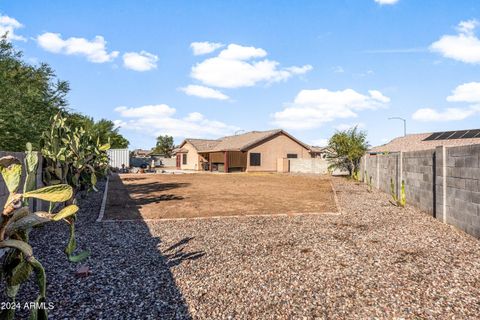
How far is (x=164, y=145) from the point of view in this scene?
93062mm

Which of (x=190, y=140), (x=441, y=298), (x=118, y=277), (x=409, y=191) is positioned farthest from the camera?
(x=190, y=140)

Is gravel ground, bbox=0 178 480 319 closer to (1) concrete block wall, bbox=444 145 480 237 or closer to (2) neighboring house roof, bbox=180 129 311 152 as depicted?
(1) concrete block wall, bbox=444 145 480 237

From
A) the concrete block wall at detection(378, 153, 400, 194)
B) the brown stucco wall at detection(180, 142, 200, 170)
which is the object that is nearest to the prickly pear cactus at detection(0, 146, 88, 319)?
the concrete block wall at detection(378, 153, 400, 194)

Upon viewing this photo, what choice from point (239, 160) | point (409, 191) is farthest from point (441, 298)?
point (239, 160)

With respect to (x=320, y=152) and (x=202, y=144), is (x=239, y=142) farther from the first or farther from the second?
(x=320, y=152)

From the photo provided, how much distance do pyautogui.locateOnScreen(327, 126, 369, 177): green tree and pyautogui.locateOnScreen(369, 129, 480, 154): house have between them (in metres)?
5.32

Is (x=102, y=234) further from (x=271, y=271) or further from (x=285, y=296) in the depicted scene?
(x=285, y=296)

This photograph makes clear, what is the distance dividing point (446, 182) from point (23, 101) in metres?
16.1

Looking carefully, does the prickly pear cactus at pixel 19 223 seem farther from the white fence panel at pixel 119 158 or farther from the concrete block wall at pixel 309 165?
the white fence panel at pixel 119 158

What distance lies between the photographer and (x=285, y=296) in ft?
15.1

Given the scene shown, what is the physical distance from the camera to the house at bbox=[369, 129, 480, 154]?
28.3 m

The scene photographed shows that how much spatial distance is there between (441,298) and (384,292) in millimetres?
720

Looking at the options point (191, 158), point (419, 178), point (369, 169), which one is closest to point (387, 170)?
point (419, 178)

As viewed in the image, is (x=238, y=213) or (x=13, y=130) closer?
(x=238, y=213)
